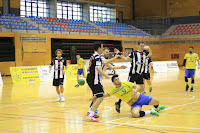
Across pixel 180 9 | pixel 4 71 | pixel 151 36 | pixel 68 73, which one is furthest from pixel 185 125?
pixel 180 9

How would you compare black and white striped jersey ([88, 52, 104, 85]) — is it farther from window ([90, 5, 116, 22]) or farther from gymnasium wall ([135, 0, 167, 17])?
gymnasium wall ([135, 0, 167, 17])

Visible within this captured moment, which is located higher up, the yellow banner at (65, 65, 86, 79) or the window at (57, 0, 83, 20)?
the window at (57, 0, 83, 20)

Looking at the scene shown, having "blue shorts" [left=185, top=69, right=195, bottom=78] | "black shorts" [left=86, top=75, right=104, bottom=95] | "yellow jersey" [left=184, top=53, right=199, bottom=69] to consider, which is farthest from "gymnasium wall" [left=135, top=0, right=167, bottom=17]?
"black shorts" [left=86, top=75, right=104, bottom=95]

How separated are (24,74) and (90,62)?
15.4m

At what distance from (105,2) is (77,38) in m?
12.3

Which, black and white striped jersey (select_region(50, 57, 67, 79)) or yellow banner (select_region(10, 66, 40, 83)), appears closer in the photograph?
black and white striped jersey (select_region(50, 57, 67, 79))

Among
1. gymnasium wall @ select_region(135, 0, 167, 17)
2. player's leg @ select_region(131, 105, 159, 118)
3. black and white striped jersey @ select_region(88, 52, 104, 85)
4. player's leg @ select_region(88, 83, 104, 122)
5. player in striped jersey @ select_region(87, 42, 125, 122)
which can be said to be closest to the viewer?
player's leg @ select_region(88, 83, 104, 122)

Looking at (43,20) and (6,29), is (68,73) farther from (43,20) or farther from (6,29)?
(43,20)

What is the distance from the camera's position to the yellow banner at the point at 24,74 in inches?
890

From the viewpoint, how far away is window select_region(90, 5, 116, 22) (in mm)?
43741

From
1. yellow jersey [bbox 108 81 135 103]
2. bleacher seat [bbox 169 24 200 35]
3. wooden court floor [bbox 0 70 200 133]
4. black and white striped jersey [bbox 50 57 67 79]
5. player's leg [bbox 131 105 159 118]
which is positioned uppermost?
bleacher seat [bbox 169 24 200 35]

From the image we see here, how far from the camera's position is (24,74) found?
23.2 meters

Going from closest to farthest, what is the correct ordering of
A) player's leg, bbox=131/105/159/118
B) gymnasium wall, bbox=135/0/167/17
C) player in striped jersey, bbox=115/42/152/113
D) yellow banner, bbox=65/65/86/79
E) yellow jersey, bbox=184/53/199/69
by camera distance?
player's leg, bbox=131/105/159/118 → player in striped jersey, bbox=115/42/152/113 → yellow jersey, bbox=184/53/199/69 → yellow banner, bbox=65/65/86/79 → gymnasium wall, bbox=135/0/167/17

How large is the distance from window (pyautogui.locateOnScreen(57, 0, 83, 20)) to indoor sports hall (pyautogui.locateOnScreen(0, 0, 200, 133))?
128 millimetres
